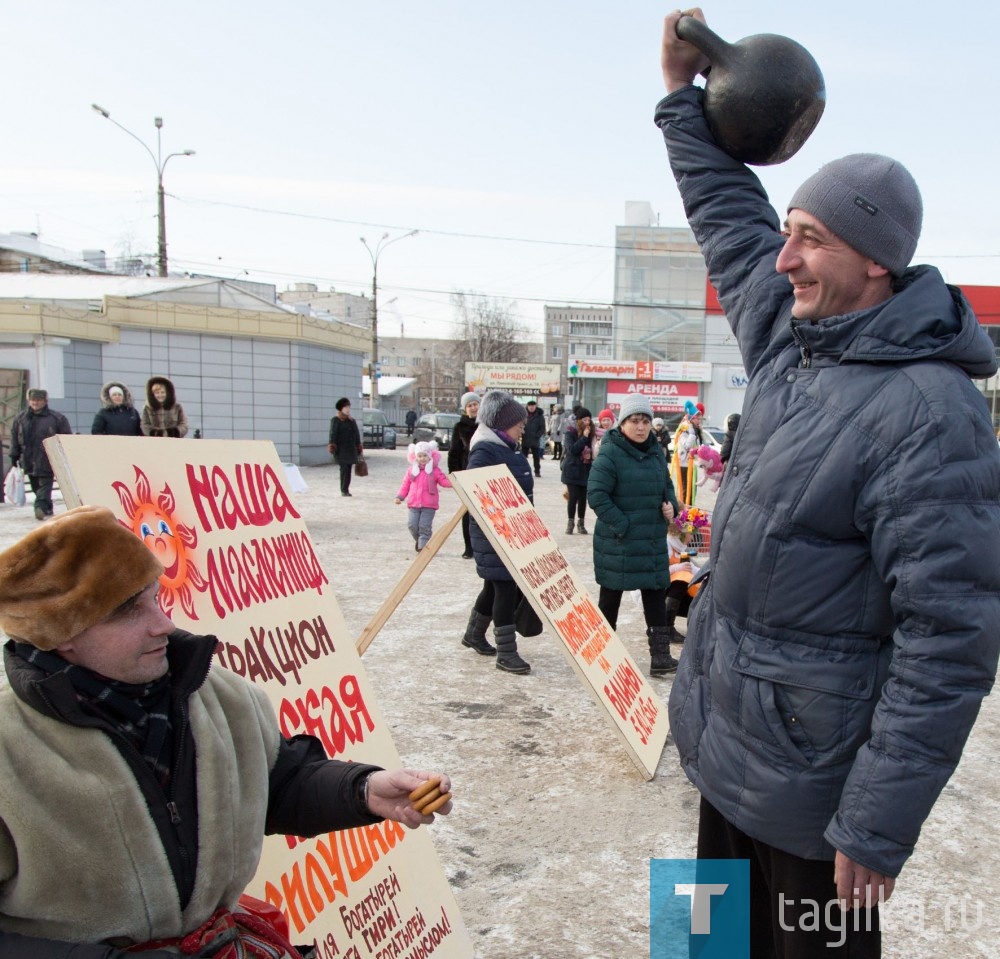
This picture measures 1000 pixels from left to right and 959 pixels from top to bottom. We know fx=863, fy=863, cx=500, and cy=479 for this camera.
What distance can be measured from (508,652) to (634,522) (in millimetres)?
1203

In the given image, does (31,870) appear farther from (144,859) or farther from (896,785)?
(896,785)

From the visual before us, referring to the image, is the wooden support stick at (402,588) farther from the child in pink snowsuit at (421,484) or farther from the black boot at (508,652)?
the child in pink snowsuit at (421,484)

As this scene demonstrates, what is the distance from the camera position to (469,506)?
4523 millimetres

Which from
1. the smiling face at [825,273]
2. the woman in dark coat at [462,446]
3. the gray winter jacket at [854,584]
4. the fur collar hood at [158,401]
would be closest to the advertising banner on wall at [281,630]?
the gray winter jacket at [854,584]

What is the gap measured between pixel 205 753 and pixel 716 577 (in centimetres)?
108

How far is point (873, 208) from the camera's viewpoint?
1.67 meters

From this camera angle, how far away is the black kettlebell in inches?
78.0

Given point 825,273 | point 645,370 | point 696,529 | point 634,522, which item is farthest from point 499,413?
point 645,370

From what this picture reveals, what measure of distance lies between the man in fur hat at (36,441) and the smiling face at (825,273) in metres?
10.9

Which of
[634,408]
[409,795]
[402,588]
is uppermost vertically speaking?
[634,408]

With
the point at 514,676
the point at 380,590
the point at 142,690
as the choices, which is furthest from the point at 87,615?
the point at 380,590

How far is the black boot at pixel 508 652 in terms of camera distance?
568 centimetres

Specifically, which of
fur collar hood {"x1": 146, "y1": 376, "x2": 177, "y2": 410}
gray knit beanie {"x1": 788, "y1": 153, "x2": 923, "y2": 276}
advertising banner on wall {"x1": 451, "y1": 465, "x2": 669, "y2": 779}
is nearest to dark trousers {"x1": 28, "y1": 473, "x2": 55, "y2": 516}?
fur collar hood {"x1": 146, "y1": 376, "x2": 177, "y2": 410}

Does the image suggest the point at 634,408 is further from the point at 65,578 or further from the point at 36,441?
the point at 36,441
